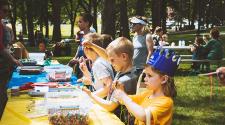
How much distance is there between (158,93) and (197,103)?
534cm

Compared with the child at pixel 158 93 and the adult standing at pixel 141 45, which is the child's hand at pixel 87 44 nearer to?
the child at pixel 158 93

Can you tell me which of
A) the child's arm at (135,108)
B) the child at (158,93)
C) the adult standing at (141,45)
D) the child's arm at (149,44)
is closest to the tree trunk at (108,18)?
the adult standing at (141,45)

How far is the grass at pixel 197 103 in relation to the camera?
7.19 meters

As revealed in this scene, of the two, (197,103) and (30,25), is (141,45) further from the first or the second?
(30,25)

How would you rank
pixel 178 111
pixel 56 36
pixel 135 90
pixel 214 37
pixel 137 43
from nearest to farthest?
pixel 135 90, pixel 178 111, pixel 137 43, pixel 214 37, pixel 56 36

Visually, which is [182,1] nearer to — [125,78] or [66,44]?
[66,44]

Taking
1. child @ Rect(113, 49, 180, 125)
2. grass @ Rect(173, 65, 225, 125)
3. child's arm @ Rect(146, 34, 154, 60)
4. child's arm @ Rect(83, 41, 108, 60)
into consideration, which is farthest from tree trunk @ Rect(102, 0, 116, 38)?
child @ Rect(113, 49, 180, 125)

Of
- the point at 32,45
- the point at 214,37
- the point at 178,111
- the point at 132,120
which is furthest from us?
the point at 32,45

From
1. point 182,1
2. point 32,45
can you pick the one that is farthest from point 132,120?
point 182,1

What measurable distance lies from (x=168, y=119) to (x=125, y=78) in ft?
2.96

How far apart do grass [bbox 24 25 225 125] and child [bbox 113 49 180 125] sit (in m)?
3.56

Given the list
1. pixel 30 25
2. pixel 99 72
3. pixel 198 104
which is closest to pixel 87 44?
pixel 99 72

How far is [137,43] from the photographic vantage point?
8.50 m

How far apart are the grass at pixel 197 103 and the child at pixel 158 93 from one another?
3.56 metres
